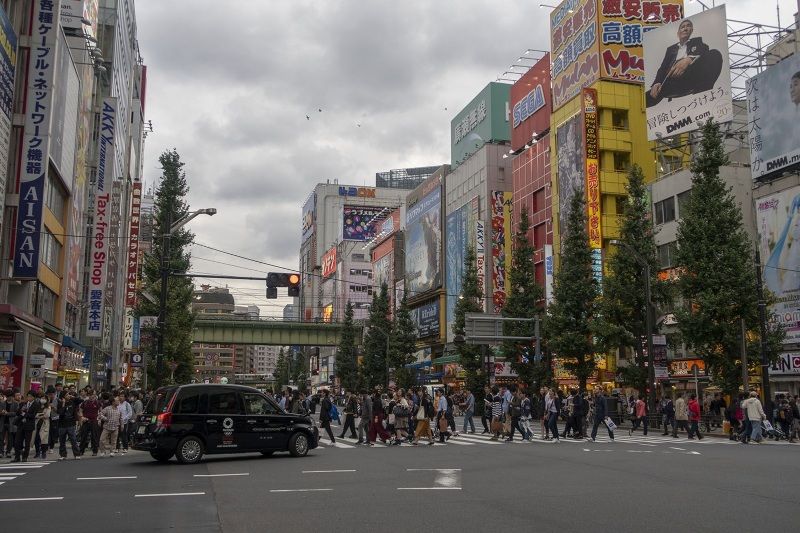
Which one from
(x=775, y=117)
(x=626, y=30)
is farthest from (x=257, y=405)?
(x=626, y=30)

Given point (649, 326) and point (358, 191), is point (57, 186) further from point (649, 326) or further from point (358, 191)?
point (358, 191)

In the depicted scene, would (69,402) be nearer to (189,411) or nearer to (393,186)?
(189,411)

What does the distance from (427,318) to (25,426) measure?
68.6 meters

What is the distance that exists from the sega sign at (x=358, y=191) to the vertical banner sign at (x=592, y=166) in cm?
10119

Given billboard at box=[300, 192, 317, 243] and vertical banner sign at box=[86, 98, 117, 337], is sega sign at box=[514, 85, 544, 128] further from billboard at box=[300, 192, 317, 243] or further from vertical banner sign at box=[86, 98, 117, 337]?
billboard at box=[300, 192, 317, 243]

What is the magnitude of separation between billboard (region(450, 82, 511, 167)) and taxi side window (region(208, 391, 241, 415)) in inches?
2512

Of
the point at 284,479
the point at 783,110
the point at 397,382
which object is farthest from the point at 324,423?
the point at 397,382

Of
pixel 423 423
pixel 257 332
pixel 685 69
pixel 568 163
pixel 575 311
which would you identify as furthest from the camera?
pixel 257 332

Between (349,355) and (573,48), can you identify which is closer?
(573,48)

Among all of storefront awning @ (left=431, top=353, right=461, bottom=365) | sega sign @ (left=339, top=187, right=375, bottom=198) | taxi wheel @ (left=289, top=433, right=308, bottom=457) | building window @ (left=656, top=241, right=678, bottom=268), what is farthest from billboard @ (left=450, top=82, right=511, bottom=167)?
sega sign @ (left=339, top=187, right=375, bottom=198)

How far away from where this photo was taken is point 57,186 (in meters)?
34.7

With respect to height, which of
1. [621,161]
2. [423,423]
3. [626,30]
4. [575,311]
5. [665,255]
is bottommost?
[423,423]

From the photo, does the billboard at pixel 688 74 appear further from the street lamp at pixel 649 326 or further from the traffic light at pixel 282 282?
the traffic light at pixel 282 282

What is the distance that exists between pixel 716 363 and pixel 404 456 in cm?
1711
